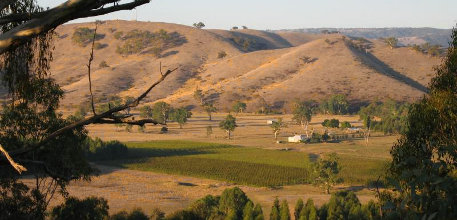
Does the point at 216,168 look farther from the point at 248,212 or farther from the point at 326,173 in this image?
the point at 248,212

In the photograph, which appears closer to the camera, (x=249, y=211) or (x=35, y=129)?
(x=35, y=129)

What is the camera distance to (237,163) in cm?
9319

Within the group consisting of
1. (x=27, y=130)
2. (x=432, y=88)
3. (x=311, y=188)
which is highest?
(x=432, y=88)


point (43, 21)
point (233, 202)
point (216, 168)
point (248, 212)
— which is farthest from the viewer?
point (216, 168)

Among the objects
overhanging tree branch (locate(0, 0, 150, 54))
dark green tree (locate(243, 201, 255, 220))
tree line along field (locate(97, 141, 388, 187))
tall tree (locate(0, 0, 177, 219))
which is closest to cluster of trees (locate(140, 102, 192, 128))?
tree line along field (locate(97, 141, 388, 187))

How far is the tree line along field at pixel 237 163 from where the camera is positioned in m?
79.9

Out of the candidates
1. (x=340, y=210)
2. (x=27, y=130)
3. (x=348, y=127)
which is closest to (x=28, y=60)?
(x=27, y=130)

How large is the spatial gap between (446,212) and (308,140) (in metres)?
120

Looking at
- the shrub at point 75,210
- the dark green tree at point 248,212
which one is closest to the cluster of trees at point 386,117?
the dark green tree at point 248,212

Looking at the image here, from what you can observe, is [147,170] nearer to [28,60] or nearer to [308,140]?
[308,140]

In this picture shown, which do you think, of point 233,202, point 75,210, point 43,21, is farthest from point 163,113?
point 43,21

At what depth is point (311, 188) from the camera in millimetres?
73625

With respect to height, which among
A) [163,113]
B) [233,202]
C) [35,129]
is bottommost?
[233,202]

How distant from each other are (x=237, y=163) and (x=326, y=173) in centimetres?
2518
